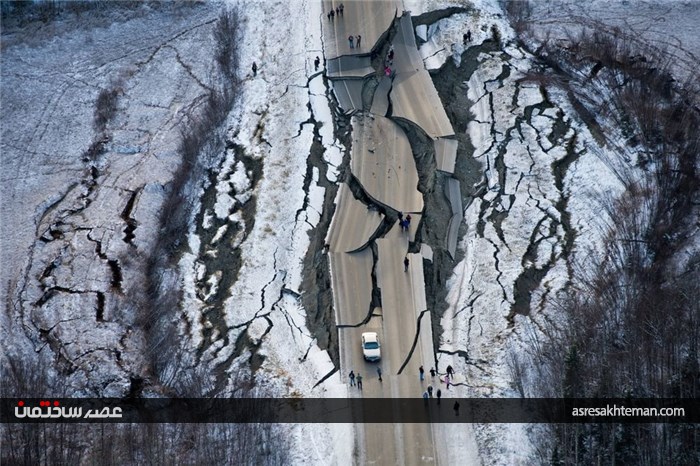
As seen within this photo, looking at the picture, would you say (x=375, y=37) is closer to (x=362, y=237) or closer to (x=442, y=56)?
(x=442, y=56)

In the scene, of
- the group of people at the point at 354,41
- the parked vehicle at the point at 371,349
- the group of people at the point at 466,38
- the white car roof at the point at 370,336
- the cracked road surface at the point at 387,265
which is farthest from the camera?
the group of people at the point at 466,38

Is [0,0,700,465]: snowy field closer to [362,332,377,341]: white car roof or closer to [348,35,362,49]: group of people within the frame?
[362,332,377,341]: white car roof

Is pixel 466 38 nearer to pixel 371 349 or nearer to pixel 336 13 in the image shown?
pixel 336 13

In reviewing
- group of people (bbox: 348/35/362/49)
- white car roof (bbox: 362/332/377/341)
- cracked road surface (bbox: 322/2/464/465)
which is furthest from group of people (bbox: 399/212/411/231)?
group of people (bbox: 348/35/362/49)

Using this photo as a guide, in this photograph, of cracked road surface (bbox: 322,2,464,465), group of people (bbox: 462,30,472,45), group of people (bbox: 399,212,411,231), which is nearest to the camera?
cracked road surface (bbox: 322,2,464,465)

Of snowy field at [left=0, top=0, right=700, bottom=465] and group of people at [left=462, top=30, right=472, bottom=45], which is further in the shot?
group of people at [left=462, top=30, right=472, bottom=45]

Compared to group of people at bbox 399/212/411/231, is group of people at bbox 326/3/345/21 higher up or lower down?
higher up

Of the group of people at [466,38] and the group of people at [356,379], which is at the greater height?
the group of people at [466,38]

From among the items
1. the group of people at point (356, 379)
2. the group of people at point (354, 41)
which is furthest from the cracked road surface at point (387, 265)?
the group of people at point (354, 41)

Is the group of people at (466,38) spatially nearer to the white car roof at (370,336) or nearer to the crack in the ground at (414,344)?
the crack in the ground at (414,344)

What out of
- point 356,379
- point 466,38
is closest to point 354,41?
point 466,38

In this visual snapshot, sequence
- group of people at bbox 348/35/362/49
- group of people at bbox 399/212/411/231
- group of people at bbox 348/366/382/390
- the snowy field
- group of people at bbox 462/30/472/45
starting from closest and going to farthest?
group of people at bbox 348/366/382/390 → the snowy field → group of people at bbox 399/212/411/231 → group of people at bbox 348/35/362/49 → group of people at bbox 462/30/472/45

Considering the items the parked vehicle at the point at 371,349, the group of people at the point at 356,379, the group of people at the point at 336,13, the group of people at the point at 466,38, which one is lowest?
the group of people at the point at 356,379
